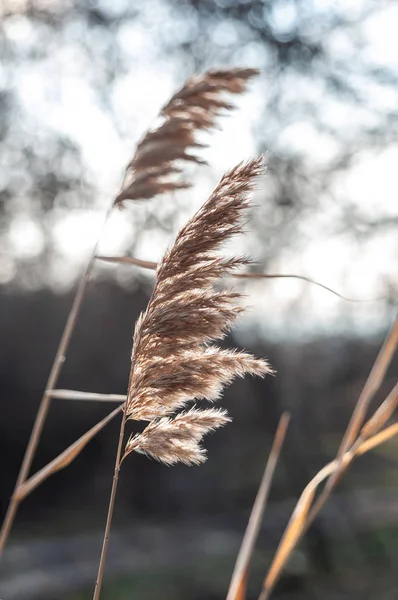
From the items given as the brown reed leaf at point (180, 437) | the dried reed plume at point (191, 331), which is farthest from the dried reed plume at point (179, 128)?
the brown reed leaf at point (180, 437)

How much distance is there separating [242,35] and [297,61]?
0.59m

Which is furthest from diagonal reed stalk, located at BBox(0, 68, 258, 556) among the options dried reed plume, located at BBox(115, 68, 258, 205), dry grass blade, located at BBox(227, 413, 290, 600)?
dry grass blade, located at BBox(227, 413, 290, 600)

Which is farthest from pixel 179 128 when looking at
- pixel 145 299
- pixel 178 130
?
pixel 145 299

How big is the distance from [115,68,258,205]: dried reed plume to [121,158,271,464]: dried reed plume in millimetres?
275

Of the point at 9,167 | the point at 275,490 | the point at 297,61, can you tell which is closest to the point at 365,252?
the point at 297,61

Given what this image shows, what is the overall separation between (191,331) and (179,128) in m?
0.43

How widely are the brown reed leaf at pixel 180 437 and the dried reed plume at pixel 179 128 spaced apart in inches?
17.3

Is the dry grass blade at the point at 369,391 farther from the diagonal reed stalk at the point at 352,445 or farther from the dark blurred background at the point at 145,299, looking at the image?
the dark blurred background at the point at 145,299

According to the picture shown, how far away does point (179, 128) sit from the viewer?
1.34 m

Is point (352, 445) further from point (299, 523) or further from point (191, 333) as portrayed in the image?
point (191, 333)

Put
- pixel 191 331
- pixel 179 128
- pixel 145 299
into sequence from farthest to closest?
pixel 145 299 → pixel 179 128 → pixel 191 331

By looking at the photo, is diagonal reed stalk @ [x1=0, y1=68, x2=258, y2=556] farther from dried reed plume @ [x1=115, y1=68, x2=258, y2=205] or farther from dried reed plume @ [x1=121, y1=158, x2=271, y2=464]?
dried reed plume @ [x1=121, y1=158, x2=271, y2=464]

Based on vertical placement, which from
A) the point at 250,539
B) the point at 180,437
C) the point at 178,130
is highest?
the point at 178,130

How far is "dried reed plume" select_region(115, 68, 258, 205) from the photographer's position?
4.36 feet
